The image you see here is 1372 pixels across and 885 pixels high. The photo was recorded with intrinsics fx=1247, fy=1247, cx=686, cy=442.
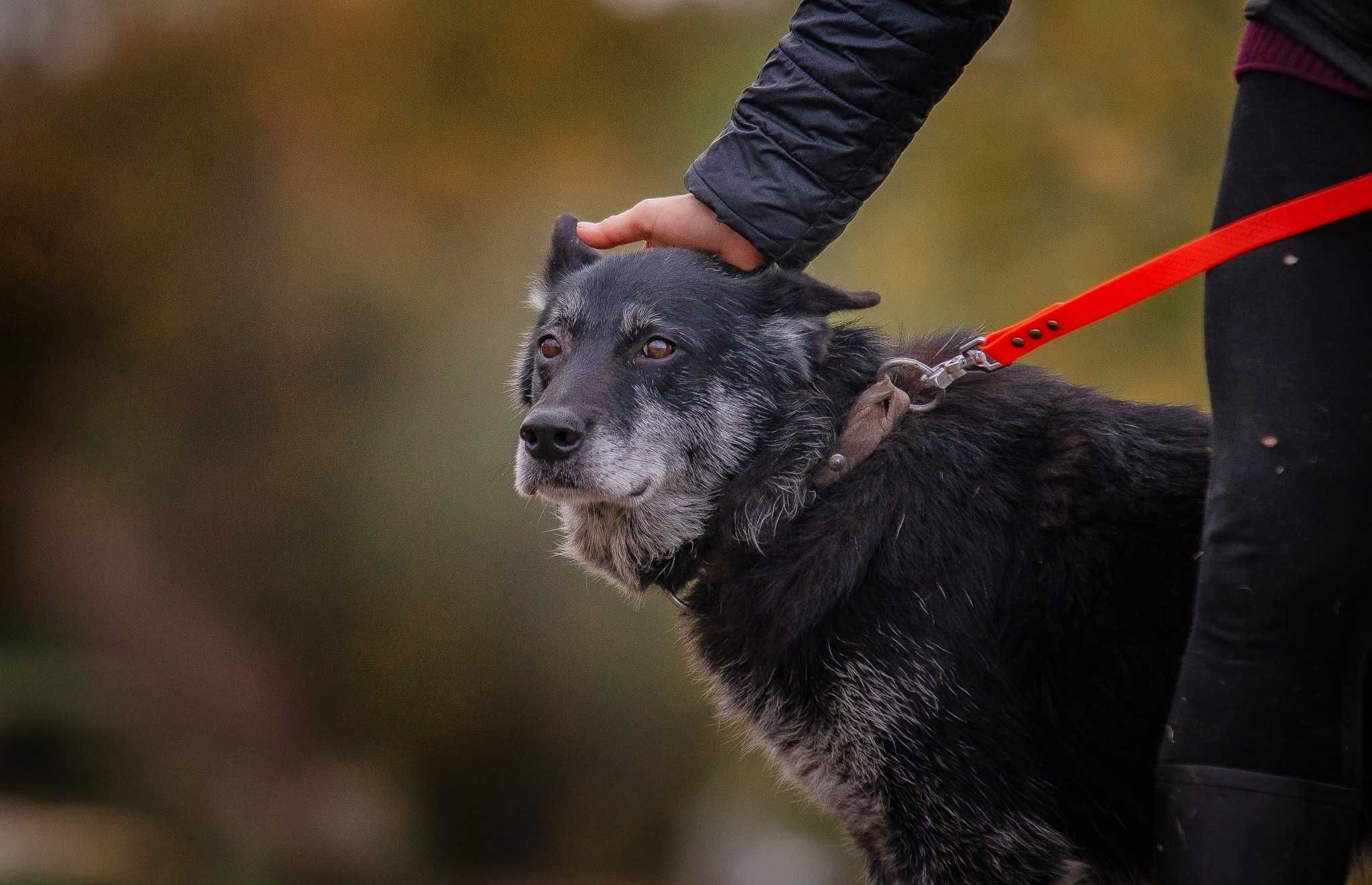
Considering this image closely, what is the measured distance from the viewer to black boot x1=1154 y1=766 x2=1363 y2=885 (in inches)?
68.9

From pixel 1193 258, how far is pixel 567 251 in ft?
6.72

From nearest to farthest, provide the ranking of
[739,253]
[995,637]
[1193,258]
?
[1193,258]
[995,637]
[739,253]

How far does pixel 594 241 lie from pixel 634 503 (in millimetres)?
740

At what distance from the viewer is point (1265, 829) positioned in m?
1.75

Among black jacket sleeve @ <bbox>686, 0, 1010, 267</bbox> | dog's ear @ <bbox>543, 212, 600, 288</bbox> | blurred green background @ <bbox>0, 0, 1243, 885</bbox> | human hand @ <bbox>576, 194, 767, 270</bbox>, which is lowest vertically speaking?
blurred green background @ <bbox>0, 0, 1243, 885</bbox>

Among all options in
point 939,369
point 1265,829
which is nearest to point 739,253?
point 939,369

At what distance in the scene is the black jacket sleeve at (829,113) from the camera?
2605 mm

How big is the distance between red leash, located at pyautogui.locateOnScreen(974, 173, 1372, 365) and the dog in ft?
1.20

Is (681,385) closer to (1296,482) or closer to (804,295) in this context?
(804,295)

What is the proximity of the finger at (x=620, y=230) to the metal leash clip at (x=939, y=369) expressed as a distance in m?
0.72

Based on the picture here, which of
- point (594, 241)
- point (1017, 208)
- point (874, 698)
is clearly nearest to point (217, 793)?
point (594, 241)

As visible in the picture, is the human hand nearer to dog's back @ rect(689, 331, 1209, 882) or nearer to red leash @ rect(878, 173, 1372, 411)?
red leash @ rect(878, 173, 1372, 411)

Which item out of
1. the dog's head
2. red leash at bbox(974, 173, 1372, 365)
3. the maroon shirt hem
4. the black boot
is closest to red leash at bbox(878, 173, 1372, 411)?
red leash at bbox(974, 173, 1372, 365)

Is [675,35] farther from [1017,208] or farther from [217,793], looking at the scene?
[217,793]
